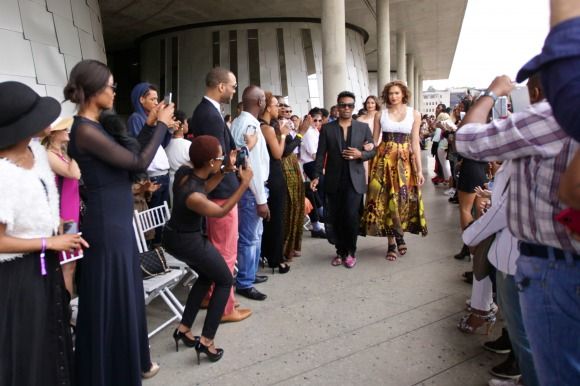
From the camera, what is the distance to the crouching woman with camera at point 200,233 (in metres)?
2.88

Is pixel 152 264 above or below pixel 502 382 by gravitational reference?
above

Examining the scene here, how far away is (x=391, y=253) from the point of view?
524 cm

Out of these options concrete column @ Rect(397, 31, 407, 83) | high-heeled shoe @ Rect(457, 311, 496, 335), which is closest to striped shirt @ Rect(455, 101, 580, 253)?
high-heeled shoe @ Rect(457, 311, 496, 335)

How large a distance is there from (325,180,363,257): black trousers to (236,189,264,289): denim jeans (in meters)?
1.21

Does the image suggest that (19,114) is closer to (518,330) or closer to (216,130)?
(216,130)

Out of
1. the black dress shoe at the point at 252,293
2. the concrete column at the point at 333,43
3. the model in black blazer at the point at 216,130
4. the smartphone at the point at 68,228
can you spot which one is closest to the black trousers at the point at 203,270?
the model in black blazer at the point at 216,130

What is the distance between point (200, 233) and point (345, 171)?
243cm

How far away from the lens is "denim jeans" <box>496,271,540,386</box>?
1.98 m

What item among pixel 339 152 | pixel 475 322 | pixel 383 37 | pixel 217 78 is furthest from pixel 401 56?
pixel 475 322

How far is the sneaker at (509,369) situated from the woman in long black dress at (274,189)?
8.44 ft

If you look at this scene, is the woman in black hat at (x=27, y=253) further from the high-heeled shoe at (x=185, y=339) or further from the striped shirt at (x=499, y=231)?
the striped shirt at (x=499, y=231)

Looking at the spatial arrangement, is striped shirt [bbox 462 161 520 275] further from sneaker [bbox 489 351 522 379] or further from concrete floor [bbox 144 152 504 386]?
concrete floor [bbox 144 152 504 386]

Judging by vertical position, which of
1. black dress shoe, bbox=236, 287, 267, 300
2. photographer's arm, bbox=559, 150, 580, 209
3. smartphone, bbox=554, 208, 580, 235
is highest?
photographer's arm, bbox=559, 150, 580, 209

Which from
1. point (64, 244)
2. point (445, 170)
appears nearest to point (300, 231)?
point (64, 244)
